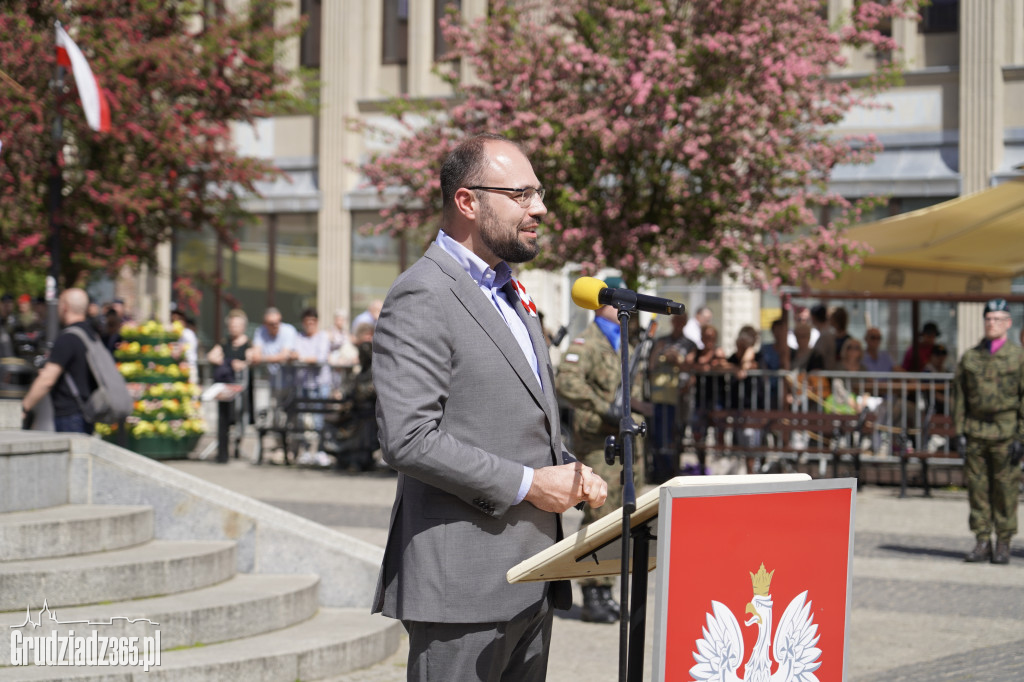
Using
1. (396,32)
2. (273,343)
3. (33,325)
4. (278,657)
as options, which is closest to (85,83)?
(273,343)

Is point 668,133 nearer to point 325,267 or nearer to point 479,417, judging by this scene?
point 479,417

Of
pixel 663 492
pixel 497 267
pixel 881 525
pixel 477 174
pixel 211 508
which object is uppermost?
pixel 477 174

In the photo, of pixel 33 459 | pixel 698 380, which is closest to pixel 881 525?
pixel 698 380

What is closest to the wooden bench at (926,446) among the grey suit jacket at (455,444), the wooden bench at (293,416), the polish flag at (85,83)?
the wooden bench at (293,416)

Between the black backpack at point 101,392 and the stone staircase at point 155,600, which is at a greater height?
the black backpack at point 101,392

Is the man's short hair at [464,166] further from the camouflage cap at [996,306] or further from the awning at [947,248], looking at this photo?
the awning at [947,248]

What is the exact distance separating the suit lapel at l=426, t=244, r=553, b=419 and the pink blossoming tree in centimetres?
1101

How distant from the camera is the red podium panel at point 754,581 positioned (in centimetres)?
315

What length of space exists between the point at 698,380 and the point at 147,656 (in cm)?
953

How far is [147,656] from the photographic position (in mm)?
5961

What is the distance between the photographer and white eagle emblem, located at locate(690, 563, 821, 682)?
3248 millimetres

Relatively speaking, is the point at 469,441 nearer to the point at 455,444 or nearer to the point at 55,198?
the point at 455,444

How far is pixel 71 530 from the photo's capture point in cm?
680

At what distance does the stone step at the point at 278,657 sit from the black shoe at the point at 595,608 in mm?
1339
